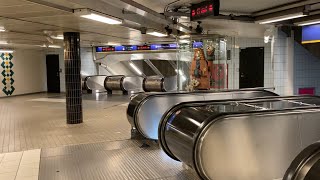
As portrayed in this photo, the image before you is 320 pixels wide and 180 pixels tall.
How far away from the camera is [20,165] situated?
17.4 feet

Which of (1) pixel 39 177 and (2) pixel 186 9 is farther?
(2) pixel 186 9

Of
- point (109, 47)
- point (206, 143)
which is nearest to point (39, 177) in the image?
point (206, 143)

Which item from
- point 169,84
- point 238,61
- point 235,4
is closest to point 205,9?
point 235,4

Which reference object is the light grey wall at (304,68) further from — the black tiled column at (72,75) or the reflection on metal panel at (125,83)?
the reflection on metal panel at (125,83)

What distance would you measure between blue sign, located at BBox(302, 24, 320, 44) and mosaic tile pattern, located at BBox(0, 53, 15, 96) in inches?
545

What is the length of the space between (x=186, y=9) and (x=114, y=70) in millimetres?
12346

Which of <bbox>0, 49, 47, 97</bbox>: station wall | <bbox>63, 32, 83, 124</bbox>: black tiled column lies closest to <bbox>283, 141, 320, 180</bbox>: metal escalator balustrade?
<bbox>63, 32, 83, 124</bbox>: black tiled column

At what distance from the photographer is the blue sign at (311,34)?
775 centimetres

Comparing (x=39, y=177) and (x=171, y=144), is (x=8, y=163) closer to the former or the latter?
(x=39, y=177)

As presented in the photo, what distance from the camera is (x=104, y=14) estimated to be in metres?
5.30

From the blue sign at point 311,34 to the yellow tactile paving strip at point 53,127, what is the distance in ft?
16.5

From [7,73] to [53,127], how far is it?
366 inches

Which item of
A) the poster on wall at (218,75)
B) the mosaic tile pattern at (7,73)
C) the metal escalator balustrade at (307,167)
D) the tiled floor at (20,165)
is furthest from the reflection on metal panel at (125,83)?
the metal escalator balustrade at (307,167)

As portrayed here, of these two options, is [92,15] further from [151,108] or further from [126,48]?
[126,48]
